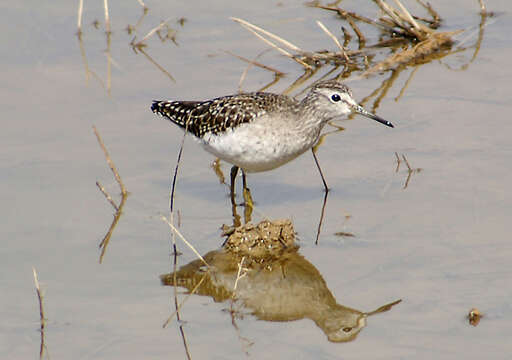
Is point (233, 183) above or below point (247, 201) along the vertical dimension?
above

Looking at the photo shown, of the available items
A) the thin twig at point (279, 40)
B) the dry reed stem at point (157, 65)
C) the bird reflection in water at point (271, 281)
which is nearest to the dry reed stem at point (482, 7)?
the thin twig at point (279, 40)

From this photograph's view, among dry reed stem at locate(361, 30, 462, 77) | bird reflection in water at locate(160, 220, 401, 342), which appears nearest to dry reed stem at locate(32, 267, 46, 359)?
bird reflection in water at locate(160, 220, 401, 342)

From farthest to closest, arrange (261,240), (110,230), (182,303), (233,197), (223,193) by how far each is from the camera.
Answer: (223,193)
(233,197)
(110,230)
(261,240)
(182,303)

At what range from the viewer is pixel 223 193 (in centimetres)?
940

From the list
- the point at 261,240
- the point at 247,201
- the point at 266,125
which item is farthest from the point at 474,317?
the point at 247,201

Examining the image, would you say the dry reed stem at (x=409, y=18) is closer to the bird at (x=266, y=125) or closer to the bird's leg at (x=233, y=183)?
the bird at (x=266, y=125)

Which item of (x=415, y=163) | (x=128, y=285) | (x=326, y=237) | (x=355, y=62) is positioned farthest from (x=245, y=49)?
(x=128, y=285)

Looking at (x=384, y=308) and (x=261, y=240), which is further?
(x=261, y=240)

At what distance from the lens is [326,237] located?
27.2 ft

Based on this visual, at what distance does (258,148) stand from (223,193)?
965mm

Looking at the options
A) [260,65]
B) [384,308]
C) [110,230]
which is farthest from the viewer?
[260,65]

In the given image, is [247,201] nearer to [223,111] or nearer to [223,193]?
[223,193]

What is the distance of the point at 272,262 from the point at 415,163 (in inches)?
91.3

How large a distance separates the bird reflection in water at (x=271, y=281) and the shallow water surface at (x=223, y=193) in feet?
0.42
